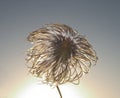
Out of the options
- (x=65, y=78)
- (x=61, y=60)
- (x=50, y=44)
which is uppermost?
(x=50, y=44)

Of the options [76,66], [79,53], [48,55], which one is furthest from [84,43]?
[48,55]

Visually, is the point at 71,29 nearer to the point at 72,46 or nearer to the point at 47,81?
the point at 72,46

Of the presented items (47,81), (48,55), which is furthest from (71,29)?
(47,81)

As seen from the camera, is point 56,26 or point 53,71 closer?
point 53,71

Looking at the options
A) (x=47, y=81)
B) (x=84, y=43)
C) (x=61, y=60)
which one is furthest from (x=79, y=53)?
(x=47, y=81)

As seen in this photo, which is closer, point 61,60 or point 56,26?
point 61,60

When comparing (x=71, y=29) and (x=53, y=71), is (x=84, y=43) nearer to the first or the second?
(x=71, y=29)

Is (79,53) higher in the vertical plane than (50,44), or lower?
lower

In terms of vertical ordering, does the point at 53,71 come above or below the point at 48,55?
below
